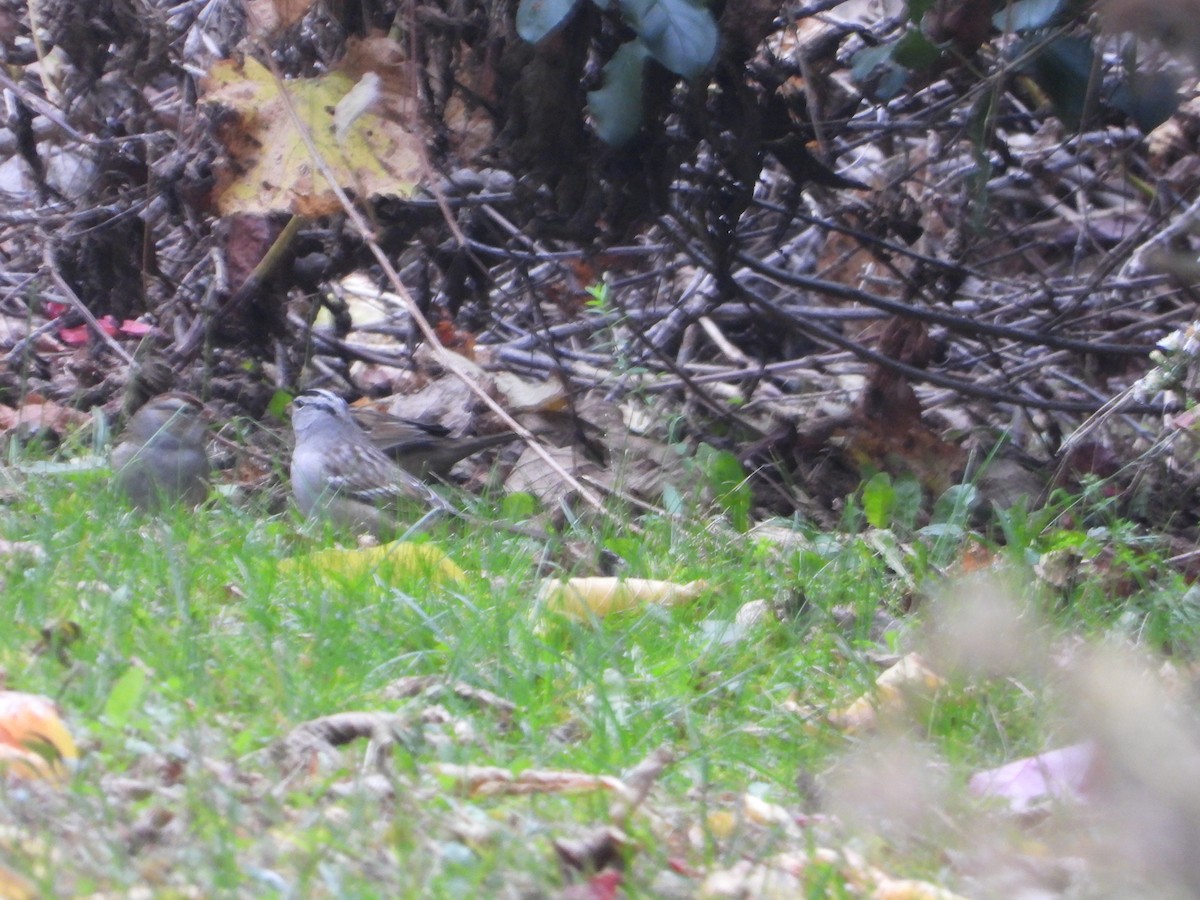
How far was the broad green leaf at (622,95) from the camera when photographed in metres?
4.64

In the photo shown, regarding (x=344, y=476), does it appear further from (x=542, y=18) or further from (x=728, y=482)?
(x=542, y=18)

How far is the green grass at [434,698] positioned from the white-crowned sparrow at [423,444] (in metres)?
1.33

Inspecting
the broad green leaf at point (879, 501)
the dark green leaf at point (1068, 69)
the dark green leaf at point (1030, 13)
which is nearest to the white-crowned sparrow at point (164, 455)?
the broad green leaf at point (879, 501)

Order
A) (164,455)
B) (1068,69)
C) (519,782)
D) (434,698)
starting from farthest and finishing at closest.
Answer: (164,455)
(1068,69)
(434,698)
(519,782)

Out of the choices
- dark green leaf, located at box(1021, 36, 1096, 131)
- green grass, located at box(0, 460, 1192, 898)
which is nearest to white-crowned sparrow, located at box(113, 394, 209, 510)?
green grass, located at box(0, 460, 1192, 898)

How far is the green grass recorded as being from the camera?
2.51m

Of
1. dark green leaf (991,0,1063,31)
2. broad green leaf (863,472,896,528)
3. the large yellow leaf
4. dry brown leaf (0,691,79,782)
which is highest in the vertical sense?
dark green leaf (991,0,1063,31)

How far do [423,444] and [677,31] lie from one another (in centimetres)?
253

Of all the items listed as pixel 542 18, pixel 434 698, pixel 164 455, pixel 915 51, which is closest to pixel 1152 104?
pixel 915 51

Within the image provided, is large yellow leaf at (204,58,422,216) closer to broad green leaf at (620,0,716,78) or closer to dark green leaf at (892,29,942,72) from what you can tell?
broad green leaf at (620,0,716,78)

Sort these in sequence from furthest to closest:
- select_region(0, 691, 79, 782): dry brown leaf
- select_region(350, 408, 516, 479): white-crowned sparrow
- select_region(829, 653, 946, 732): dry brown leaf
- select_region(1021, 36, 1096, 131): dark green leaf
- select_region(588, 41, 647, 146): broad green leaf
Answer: select_region(350, 408, 516, 479): white-crowned sparrow < select_region(1021, 36, 1096, 131): dark green leaf < select_region(588, 41, 647, 146): broad green leaf < select_region(829, 653, 946, 732): dry brown leaf < select_region(0, 691, 79, 782): dry brown leaf

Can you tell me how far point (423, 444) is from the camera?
6.38 meters

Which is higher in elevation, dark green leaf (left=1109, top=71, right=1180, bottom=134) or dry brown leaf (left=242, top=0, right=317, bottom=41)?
dry brown leaf (left=242, top=0, right=317, bottom=41)

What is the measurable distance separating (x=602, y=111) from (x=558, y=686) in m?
1.94
